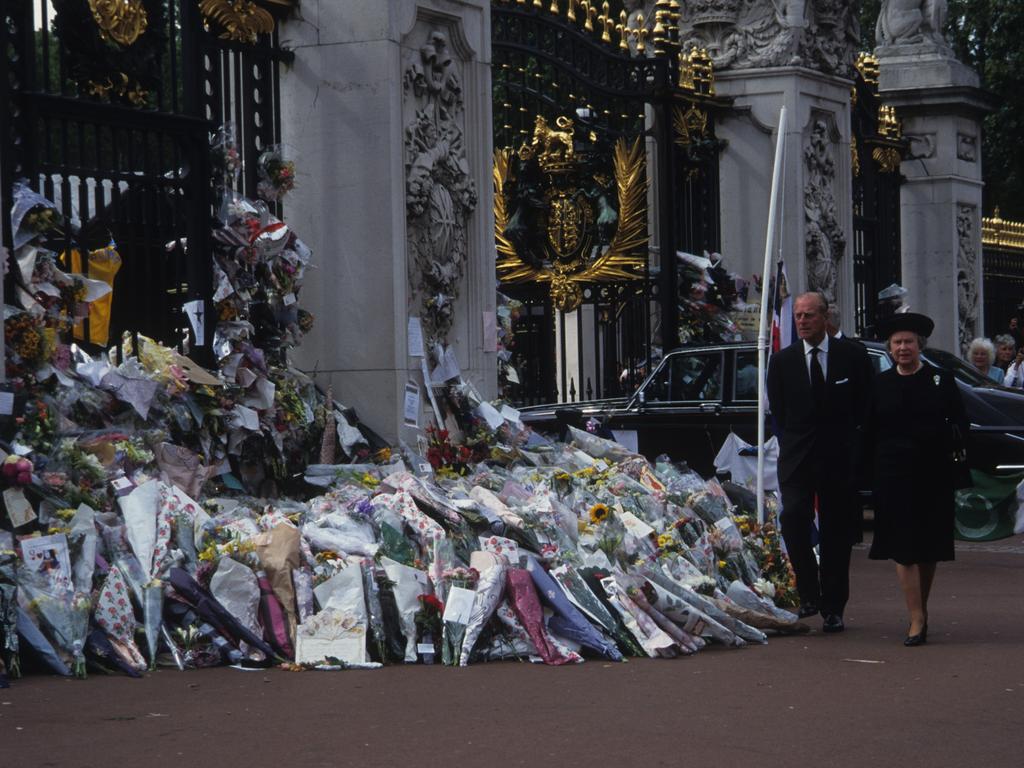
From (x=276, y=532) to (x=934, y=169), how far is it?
1448cm

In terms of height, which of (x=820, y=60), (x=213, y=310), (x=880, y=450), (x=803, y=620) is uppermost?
(x=820, y=60)

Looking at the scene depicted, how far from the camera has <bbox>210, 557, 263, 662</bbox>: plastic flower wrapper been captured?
827 centimetres

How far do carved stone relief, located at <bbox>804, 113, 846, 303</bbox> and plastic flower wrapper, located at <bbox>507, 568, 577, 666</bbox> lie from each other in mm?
10268

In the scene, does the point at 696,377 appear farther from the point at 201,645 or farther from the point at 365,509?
the point at 201,645

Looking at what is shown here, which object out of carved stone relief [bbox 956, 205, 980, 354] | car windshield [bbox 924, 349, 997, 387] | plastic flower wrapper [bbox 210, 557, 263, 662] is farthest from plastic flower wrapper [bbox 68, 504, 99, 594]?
carved stone relief [bbox 956, 205, 980, 354]

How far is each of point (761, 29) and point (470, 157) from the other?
245 inches

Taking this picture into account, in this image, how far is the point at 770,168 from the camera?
17.8m

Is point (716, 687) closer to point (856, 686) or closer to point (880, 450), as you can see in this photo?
point (856, 686)

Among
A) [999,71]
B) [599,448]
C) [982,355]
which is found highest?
[999,71]

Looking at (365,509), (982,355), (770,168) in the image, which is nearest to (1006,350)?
(982,355)

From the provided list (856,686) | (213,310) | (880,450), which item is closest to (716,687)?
(856,686)

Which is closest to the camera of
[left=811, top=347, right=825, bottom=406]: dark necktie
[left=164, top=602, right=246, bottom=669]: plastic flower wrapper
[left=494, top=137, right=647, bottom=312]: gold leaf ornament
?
[left=164, top=602, right=246, bottom=669]: plastic flower wrapper

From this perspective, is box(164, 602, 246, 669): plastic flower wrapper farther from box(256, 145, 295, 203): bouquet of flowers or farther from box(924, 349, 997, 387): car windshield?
box(924, 349, 997, 387): car windshield

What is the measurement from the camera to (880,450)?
920 cm
